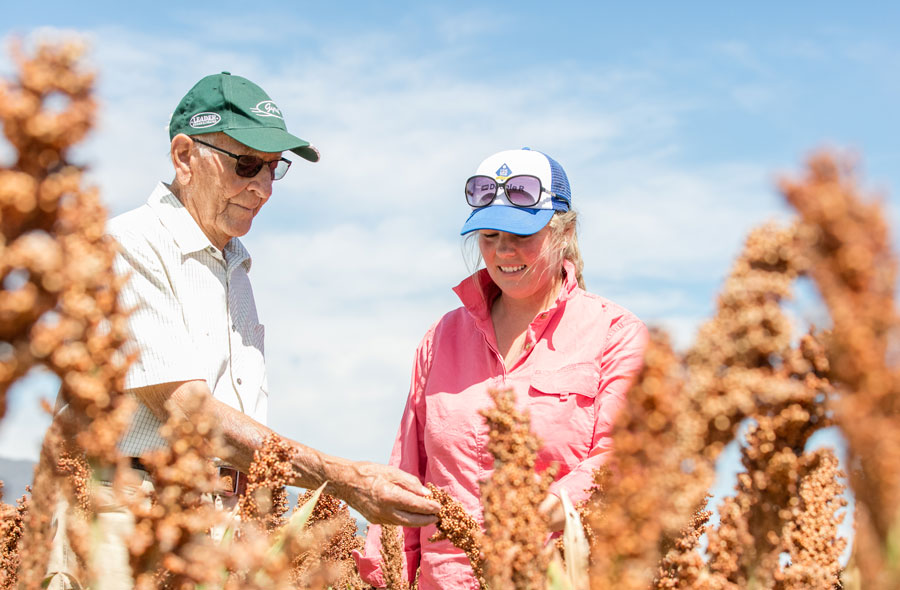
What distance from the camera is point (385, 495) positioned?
3998 mm

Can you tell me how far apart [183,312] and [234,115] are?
1.19 meters

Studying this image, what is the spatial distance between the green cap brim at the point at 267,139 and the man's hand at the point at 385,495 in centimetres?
185

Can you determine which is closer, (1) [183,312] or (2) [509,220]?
(1) [183,312]

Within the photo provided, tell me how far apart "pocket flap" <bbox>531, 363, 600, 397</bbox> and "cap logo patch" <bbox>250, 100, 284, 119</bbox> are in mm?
2096

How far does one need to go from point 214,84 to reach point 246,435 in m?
2.21

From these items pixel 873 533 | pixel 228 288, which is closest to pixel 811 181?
pixel 873 533

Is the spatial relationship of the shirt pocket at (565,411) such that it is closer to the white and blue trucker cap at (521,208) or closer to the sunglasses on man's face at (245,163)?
the white and blue trucker cap at (521,208)

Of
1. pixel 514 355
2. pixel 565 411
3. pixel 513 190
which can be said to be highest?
pixel 513 190

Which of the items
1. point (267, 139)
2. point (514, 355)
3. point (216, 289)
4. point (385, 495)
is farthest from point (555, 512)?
point (267, 139)

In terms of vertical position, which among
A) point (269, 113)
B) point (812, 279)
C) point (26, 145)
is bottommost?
point (812, 279)

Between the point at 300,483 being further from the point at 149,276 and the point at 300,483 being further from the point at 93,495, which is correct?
the point at 93,495

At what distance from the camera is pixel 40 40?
5.46 feet

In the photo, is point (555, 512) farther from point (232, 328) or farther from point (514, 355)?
point (232, 328)

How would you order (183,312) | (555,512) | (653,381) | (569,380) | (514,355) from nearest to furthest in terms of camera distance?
(653,381) < (555,512) < (183,312) < (569,380) < (514,355)
